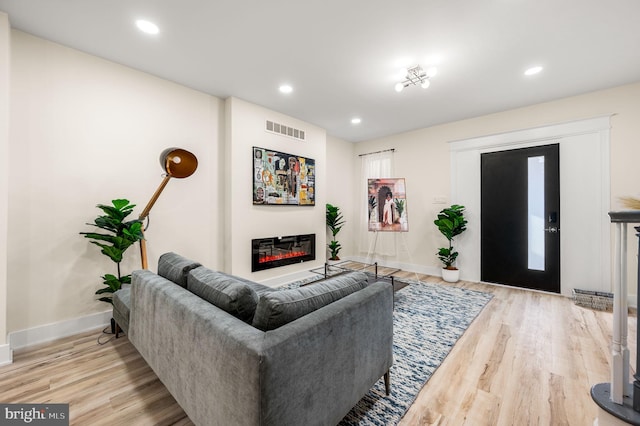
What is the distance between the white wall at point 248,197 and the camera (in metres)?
3.66

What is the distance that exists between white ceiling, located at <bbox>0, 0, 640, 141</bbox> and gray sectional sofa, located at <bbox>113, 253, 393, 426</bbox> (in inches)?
84.5

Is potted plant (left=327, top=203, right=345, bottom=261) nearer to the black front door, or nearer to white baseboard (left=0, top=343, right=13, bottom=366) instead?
the black front door

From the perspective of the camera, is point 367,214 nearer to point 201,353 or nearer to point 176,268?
point 176,268

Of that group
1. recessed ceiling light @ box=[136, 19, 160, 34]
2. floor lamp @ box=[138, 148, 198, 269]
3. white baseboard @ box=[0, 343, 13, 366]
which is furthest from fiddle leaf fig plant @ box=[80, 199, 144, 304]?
recessed ceiling light @ box=[136, 19, 160, 34]

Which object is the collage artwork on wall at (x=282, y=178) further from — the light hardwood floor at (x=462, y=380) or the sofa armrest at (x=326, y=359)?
the sofa armrest at (x=326, y=359)

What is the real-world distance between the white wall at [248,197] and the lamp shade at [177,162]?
3.59 feet

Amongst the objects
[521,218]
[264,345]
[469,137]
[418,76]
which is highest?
[418,76]

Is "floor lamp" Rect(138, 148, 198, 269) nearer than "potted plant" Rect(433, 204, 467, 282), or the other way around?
"floor lamp" Rect(138, 148, 198, 269)

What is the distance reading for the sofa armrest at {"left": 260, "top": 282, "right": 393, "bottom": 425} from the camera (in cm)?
96

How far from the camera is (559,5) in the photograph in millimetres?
1995

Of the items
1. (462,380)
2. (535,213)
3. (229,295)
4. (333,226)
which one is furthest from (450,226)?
(229,295)

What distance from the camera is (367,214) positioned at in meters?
5.73

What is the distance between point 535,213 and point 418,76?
289 cm

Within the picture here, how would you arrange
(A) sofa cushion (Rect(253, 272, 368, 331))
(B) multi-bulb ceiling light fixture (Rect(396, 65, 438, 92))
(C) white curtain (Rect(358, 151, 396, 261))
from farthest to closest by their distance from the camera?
1. (C) white curtain (Rect(358, 151, 396, 261))
2. (B) multi-bulb ceiling light fixture (Rect(396, 65, 438, 92))
3. (A) sofa cushion (Rect(253, 272, 368, 331))
